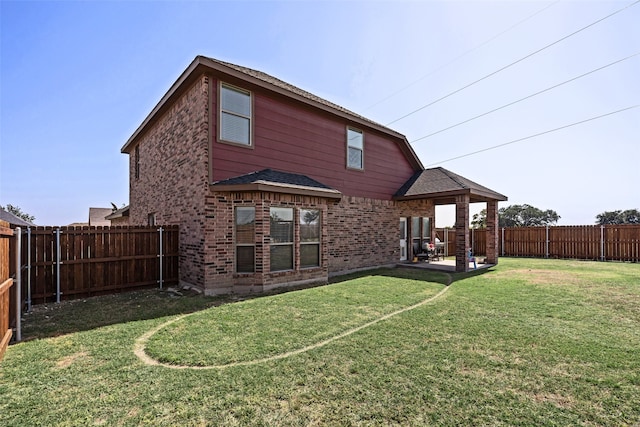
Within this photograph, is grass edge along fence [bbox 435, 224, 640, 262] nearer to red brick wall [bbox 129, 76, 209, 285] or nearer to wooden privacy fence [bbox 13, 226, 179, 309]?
red brick wall [bbox 129, 76, 209, 285]

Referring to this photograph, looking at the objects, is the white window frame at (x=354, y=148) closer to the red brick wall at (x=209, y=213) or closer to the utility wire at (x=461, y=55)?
the red brick wall at (x=209, y=213)

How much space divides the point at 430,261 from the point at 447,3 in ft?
35.0

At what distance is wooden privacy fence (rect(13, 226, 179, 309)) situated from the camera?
6.83m

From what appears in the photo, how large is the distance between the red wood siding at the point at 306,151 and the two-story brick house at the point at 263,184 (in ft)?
0.12

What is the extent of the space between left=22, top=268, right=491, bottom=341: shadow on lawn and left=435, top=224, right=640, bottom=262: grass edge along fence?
40.8ft

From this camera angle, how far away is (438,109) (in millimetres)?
16859

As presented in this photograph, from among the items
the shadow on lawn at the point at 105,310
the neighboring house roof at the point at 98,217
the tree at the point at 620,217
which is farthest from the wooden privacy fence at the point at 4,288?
the tree at the point at 620,217

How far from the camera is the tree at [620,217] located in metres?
39.4

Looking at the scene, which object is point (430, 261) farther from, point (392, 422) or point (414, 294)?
point (392, 422)

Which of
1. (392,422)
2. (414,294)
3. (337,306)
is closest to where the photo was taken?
(392,422)

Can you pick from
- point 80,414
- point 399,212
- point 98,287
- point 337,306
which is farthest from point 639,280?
point 98,287

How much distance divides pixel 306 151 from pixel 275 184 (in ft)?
8.84

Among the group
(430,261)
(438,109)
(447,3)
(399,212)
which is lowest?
(430,261)

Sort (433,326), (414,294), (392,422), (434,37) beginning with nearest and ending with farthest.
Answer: (392,422) → (433,326) → (414,294) → (434,37)
